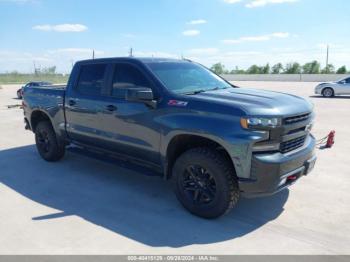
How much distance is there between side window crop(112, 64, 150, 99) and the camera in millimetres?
A: 4559

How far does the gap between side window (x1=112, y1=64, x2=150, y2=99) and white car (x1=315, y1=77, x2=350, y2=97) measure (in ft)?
57.1

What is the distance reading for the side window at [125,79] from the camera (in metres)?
4.56

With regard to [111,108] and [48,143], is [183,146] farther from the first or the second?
[48,143]

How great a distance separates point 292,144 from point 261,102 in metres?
0.63

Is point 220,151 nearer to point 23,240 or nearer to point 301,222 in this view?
point 301,222

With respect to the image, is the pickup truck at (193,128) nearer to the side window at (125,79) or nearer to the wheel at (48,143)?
the side window at (125,79)

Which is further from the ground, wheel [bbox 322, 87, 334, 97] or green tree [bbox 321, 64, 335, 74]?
green tree [bbox 321, 64, 335, 74]

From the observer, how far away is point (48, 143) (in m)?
6.40

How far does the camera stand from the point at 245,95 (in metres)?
4.16

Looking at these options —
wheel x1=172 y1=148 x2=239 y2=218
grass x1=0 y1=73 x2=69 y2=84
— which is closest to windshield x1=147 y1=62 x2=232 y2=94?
wheel x1=172 y1=148 x2=239 y2=218

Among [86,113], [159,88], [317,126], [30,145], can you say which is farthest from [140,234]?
[317,126]

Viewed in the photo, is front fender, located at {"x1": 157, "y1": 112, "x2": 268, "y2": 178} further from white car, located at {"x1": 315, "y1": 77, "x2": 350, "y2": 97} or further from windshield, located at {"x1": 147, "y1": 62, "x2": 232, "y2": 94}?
white car, located at {"x1": 315, "y1": 77, "x2": 350, "y2": 97}

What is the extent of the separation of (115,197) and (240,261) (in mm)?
2164

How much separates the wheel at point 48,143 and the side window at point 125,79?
207 centimetres
